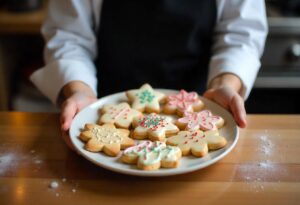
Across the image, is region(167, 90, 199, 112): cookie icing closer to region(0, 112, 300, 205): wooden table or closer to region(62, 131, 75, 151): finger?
region(0, 112, 300, 205): wooden table

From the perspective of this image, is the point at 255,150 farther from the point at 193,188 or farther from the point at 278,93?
the point at 278,93

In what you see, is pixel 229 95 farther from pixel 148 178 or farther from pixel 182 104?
pixel 148 178

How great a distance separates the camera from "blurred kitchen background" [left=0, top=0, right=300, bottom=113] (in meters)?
1.58

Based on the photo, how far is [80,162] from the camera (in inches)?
28.6

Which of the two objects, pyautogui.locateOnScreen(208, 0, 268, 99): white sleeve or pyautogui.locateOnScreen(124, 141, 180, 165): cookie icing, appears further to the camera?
pyautogui.locateOnScreen(208, 0, 268, 99): white sleeve

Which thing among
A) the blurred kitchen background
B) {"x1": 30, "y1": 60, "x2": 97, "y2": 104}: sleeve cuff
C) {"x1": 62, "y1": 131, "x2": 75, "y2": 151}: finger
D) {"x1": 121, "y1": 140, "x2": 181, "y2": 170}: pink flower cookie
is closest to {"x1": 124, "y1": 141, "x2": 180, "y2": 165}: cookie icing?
{"x1": 121, "y1": 140, "x2": 181, "y2": 170}: pink flower cookie

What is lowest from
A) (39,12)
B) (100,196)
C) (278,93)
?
(278,93)

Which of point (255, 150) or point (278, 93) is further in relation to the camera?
point (278, 93)

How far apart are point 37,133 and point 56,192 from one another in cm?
20

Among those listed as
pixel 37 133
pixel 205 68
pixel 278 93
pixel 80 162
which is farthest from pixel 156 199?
pixel 278 93

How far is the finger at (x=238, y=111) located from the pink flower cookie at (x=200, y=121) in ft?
0.09

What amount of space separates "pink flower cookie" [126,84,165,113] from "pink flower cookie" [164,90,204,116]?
0.07 feet

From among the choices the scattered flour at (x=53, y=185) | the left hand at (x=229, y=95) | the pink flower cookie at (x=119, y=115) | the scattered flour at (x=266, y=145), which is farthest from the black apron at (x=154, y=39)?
the scattered flour at (x=53, y=185)

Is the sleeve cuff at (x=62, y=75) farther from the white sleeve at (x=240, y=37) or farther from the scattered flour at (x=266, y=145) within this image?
the scattered flour at (x=266, y=145)
